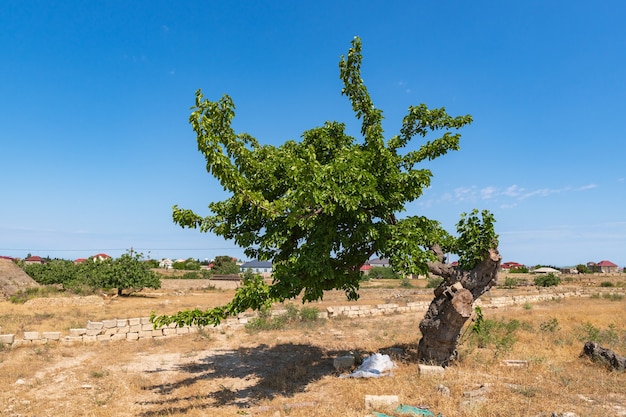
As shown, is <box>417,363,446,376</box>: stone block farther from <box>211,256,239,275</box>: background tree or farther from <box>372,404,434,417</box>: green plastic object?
<box>211,256,239,275</box>: background tree

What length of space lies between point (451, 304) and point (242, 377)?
6.26 m

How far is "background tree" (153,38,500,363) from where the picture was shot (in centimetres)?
806

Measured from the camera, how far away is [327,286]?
10203 mm

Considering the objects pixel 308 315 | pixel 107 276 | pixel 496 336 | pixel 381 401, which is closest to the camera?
pixel 381 401

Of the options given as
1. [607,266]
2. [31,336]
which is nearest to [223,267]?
[31,336]

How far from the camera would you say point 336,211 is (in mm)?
9047

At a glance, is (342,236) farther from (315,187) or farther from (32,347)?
(32,347)

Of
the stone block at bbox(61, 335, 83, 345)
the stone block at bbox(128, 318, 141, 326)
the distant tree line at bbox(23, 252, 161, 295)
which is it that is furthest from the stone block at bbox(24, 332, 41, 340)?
the distant tree line at bbox(23, 252, 161, 295)

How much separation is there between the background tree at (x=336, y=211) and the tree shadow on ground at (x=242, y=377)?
2118mm

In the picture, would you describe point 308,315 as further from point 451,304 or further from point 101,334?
point 451,304

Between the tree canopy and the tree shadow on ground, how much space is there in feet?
6.71

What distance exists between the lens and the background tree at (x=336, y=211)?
8.06m

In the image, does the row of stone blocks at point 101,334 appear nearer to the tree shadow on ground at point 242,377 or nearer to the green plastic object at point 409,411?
the tree shadow on ground at point 242,377

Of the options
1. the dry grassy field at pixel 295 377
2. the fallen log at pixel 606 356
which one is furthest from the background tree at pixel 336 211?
the fallen log at pixel 606 356
